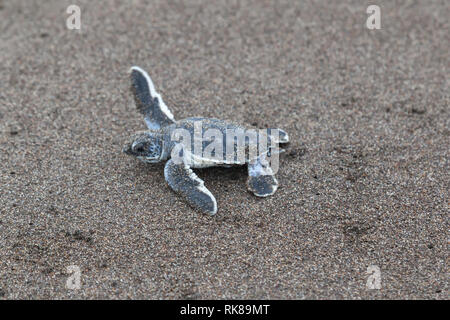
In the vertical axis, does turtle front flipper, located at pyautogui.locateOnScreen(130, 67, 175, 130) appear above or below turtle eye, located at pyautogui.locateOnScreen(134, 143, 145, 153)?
above

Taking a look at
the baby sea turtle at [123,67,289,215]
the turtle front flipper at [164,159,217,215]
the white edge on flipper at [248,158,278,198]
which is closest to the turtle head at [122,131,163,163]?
the baby sea turtle at [123,67,289,215]

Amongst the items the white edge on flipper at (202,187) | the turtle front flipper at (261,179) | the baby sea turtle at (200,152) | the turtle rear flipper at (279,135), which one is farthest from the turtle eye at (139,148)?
the turtle rear flipper at (279,135)

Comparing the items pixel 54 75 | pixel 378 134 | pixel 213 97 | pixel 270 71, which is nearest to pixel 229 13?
pixel 270 71

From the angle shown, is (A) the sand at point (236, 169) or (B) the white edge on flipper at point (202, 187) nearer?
(A) the sand at point (236, 169)

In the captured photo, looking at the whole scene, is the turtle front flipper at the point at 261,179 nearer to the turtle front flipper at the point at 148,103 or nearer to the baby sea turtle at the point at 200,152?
the baby sea turtle at the point at 200,152

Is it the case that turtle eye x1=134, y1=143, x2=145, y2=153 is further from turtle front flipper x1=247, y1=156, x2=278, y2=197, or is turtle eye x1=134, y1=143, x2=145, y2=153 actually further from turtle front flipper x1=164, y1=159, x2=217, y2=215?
turtle front flipper x1=247, y1=156, x2=278, y2=197

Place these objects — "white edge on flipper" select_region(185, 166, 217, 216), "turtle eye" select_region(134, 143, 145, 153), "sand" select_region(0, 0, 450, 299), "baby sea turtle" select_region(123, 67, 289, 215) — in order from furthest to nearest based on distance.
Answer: "turtle eye" select_region(134, 143, 145, 153)
"baby sea turtle" select_region(123, 67, 289, 215)
"white edge on flipper" select_region(185, 166, 217, 216)
"sand" select_region(0, 0, 450, 299)
